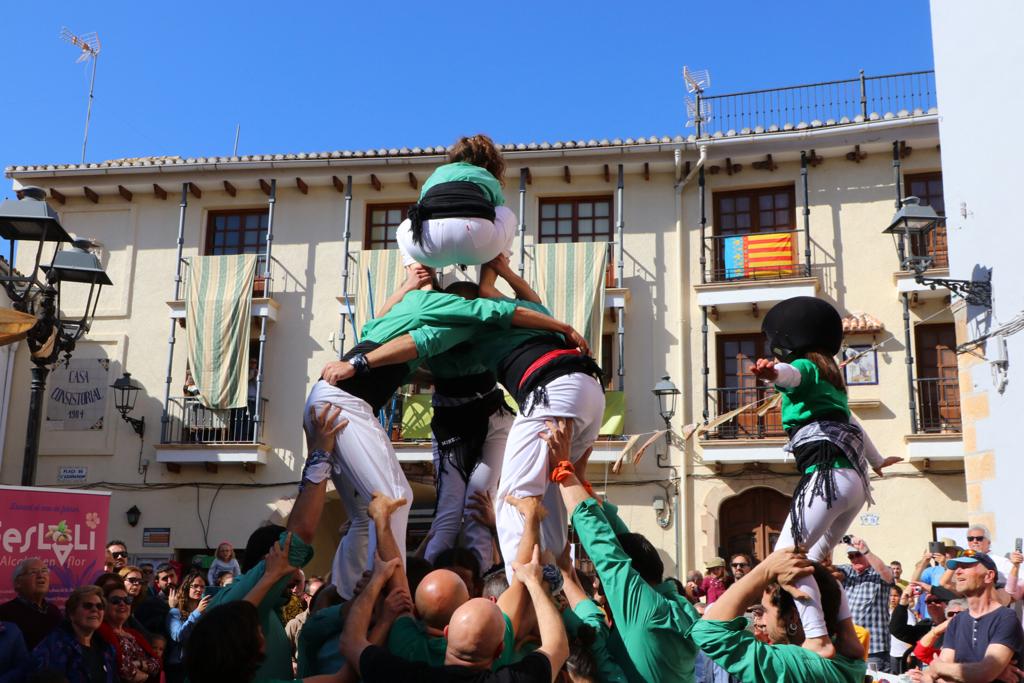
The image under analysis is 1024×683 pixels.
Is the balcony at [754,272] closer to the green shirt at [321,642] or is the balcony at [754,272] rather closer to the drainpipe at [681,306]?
the drainpipe at [681,306]

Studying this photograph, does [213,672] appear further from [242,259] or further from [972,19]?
[242,259]

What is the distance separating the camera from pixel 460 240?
4633 mm

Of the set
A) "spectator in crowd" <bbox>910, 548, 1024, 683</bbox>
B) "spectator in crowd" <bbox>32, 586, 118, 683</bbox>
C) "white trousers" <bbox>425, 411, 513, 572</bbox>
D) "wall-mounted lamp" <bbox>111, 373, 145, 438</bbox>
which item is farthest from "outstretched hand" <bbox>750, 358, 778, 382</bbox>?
"wall-mounted lamp" <bbox>111, 373, 145, 438</bbox>

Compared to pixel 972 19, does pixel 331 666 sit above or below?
below

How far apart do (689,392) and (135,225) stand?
37.6ft

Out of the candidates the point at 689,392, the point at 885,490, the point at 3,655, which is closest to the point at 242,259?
the point at 689,392

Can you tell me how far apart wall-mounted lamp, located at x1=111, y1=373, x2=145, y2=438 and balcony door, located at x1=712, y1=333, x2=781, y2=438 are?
10.8 meters

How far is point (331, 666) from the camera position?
3.62 metres

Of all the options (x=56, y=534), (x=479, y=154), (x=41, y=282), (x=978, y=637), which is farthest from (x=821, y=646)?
(x=41, y=282)

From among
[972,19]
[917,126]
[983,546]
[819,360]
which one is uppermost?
[917,126]

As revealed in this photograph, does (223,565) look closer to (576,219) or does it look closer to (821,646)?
(821,646)

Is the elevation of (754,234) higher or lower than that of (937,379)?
higher

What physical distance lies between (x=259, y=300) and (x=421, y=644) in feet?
58.0

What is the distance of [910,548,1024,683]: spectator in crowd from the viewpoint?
5273mm
